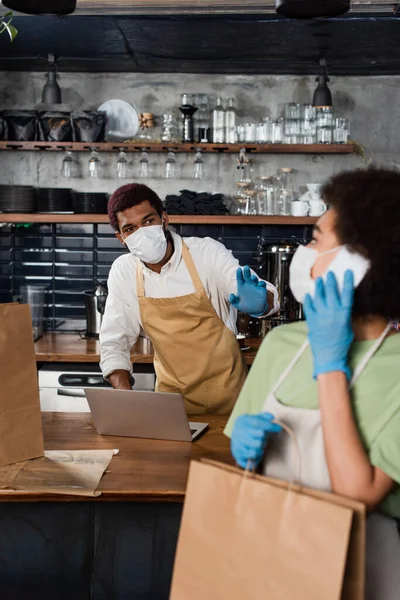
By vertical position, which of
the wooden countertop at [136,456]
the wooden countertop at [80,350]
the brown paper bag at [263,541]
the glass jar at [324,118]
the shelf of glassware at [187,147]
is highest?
the glass jar at [324,118]

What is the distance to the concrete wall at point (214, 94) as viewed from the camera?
564 cm

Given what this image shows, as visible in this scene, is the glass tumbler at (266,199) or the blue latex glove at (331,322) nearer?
the blue latex glove at (331,322)

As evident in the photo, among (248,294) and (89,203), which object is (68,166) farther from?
(248,294)

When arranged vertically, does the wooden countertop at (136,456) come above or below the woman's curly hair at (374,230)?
below

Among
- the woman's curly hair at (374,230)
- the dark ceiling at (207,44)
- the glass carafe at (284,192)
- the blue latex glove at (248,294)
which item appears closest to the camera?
the woman's curly hair at (374,230)

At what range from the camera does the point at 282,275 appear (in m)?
5.13

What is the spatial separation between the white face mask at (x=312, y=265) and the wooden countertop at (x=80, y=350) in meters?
3.08

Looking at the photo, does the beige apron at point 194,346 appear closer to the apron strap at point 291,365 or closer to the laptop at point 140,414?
the laptop at point 140,414

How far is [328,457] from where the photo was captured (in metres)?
1.43

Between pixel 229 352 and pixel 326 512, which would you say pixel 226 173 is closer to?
pixel 229 352

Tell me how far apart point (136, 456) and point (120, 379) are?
0.76 meters

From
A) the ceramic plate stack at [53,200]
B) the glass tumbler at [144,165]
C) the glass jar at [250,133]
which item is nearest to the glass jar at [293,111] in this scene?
the glass jar at [250,133]

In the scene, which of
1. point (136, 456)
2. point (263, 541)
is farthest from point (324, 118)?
point (263, 541)

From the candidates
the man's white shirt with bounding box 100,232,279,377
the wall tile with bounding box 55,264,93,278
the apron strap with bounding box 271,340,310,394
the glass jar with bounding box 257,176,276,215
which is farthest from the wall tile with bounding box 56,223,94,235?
the apron strap with bounding box 271,340,310,394
